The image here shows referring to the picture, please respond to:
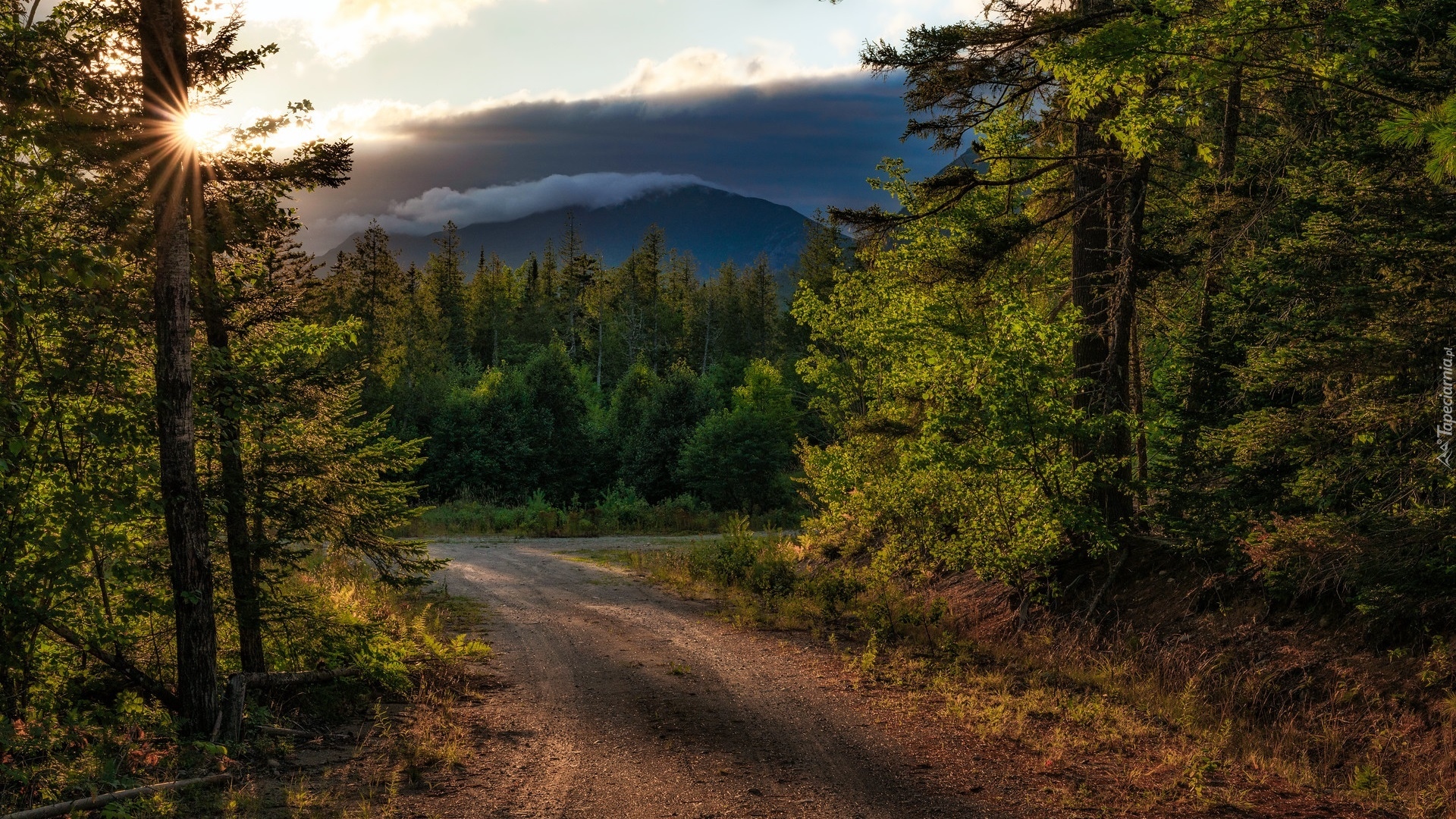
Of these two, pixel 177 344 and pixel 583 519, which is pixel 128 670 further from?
pixel 583 519

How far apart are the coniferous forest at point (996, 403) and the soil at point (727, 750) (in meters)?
1.62

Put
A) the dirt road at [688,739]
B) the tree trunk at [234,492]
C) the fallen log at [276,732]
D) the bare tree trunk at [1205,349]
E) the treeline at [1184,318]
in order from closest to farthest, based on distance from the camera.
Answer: the dirt road at [688,739]
the treeline at [1184,318]
the fallen log at [276,732]
the tree trunk at [234,492]
the bare tree trunk at [1205,349]

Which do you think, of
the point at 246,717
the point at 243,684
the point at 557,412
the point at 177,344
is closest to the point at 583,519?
the point at 557,412

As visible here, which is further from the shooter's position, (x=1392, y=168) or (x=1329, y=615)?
(x=1329, y=615)

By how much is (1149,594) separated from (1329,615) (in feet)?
8.42

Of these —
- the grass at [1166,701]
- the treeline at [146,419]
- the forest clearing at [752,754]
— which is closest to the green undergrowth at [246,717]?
the treeline at [146,419]

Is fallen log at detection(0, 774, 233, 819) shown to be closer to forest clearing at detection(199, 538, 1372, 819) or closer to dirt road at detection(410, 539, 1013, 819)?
forest clearing at detection(199, 538, 1372, 819)

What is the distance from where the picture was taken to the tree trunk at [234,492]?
8.58 m

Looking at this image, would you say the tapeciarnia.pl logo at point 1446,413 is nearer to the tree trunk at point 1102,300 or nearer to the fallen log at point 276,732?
the tree trunk at point 1102,300

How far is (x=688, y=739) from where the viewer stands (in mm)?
8570

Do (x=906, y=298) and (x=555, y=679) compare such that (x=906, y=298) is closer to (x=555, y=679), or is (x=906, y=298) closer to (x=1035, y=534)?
(x=1035, y=534)

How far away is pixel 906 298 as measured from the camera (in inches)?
664

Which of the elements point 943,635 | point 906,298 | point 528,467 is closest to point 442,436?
point 528,467

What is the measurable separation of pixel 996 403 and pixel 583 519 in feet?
89.9
